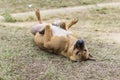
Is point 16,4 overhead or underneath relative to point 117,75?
overhead

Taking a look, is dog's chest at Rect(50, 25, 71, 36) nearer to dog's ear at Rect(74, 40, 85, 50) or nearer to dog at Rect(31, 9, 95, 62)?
dog at Rect(31, 9, 95, 62)

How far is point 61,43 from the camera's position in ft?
18.4

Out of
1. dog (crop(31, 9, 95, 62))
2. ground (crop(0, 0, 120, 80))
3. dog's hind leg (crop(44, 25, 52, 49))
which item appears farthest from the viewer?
dog's hind leg (crop(44, 25, 52, 49))

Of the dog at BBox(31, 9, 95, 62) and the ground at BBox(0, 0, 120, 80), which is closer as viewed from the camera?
the ground at BBox(0, 0, 120, 80)

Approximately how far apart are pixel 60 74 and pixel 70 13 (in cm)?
569

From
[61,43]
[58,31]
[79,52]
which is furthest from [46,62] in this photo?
[58,31]

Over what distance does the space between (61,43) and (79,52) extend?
377mm

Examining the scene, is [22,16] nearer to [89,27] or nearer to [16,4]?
[16,4]

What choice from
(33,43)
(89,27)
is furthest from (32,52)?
(89,27)

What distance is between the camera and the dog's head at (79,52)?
17.3 ft

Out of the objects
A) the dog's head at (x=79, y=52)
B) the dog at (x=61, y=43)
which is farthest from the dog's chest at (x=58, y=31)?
the dog's head at (x=79, y=52)

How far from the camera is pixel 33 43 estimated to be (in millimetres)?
6199

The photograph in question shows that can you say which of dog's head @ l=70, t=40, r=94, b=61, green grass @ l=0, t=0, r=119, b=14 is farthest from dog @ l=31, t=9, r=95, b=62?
green grass @ l=0, t=0, r=119, b=14

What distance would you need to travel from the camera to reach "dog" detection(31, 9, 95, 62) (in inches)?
211
